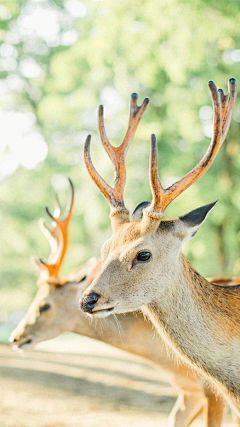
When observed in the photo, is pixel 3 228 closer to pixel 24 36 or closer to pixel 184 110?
pixel 24 36

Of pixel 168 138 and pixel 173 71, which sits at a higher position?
pixel 173 71

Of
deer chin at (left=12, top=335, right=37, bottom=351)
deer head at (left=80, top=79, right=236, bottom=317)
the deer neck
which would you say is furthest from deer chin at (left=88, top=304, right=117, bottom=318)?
deer chin at (left=12, top=335, right=37, bottom=351)

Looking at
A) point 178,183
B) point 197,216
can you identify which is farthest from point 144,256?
point 178,183

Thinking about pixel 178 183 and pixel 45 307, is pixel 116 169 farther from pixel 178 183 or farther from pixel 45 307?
pixel 45 307

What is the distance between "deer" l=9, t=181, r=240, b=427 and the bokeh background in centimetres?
479

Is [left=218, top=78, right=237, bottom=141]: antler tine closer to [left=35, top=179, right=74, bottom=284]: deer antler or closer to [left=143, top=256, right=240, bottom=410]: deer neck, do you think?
[left=143, top=256, right=240, bottom=410]: deer neck

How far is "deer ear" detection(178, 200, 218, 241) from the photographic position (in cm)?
286

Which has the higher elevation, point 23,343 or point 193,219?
point 193,219

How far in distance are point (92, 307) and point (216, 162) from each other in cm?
825

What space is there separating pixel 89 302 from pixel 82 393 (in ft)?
17.9

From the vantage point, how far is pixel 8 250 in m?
17.0

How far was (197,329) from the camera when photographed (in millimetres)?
2904

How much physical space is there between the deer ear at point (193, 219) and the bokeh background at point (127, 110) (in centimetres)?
701

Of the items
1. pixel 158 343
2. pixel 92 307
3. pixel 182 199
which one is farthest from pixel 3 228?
pixel 92 307
